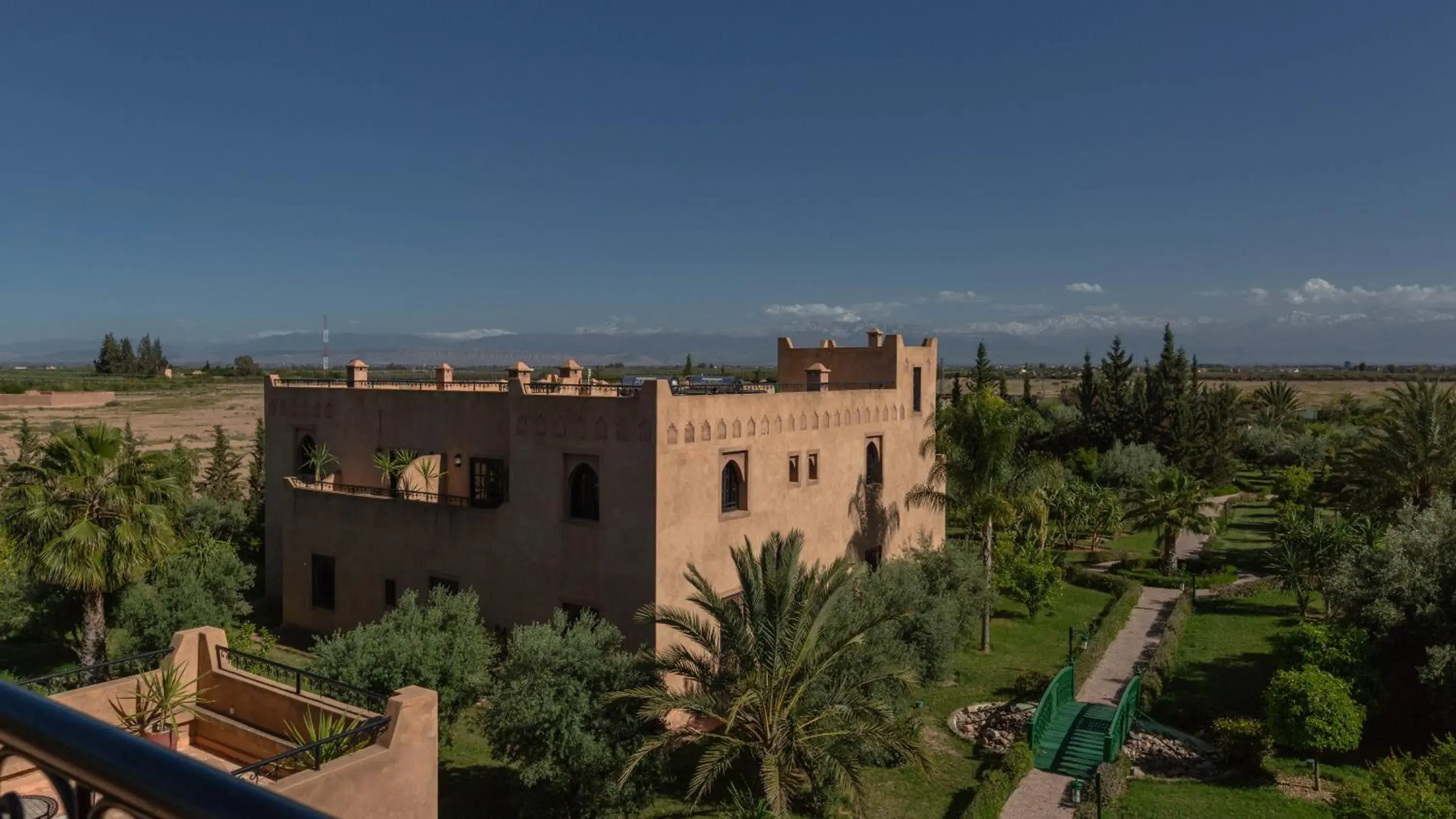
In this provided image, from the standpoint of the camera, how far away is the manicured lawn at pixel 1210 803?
17.0 meters

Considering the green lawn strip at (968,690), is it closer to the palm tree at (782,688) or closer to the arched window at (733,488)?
the palm tree at (782,688)

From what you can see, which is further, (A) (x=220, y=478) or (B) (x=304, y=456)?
(A) (x=220, y=478)

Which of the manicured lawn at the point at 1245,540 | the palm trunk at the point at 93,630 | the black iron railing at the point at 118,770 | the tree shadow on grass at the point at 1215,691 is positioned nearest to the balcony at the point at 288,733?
the black iron railing at the point at 118,770

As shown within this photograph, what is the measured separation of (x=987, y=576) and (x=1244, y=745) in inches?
343

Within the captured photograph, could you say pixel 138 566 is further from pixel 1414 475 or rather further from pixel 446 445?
pixel 1414 475

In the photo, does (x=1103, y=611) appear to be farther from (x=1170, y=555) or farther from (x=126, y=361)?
(x=126, y=361)

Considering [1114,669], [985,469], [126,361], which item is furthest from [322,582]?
[126,361]

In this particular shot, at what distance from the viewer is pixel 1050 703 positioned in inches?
824

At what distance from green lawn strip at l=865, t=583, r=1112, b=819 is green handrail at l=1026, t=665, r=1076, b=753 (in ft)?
4.07

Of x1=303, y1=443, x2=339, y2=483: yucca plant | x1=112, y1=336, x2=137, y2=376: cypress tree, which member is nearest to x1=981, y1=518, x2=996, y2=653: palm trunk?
x1=303, y1=443, x2=339, y2=483: yucca plant

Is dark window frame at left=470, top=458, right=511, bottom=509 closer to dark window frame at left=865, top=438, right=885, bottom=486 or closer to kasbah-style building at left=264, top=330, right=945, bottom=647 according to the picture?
kasbah-style building at left=264, top=330, right=945, bottom=647

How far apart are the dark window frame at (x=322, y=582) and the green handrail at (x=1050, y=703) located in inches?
748

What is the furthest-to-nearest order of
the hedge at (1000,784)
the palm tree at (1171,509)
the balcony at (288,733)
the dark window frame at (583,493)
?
the palm tree at (1171,509) → the dark window frame at (583,493) → the hedge at (1000,784) → the balcony at (288,733)

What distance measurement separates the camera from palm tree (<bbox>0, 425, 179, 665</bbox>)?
18.4 metres
